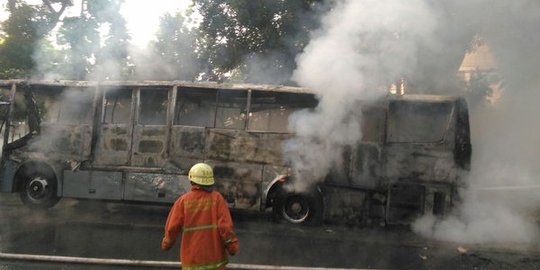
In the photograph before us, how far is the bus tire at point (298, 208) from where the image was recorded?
7425 mm

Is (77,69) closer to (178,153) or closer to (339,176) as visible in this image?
(178,153)

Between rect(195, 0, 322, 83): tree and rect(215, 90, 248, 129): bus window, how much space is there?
11.8ft

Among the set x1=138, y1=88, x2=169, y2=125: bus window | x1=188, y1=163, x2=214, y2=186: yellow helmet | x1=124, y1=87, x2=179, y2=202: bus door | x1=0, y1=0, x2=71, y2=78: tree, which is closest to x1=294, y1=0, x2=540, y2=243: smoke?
x1=124, y1=87, x2=179, y2=202: bus door

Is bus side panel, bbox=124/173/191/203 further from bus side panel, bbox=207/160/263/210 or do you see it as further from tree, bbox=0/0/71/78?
tree, bbox=0/0/71/78

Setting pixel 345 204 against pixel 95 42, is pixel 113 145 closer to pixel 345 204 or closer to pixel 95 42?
pixel 345 204

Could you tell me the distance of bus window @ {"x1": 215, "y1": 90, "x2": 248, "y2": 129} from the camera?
770cm

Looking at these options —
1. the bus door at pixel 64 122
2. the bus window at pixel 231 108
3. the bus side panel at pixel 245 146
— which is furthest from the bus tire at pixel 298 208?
the bus door at pixel 64 122

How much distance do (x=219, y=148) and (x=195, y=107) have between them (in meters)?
0.86

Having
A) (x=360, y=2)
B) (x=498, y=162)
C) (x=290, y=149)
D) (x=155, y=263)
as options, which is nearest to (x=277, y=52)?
(x=360, y=2)

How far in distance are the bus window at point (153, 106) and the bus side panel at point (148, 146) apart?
162 millimetres

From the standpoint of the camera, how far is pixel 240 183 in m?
7.52

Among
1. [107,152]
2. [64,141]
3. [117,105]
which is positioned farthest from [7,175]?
[117,105]

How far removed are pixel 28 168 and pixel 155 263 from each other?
470cm

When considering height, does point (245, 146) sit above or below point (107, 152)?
above
